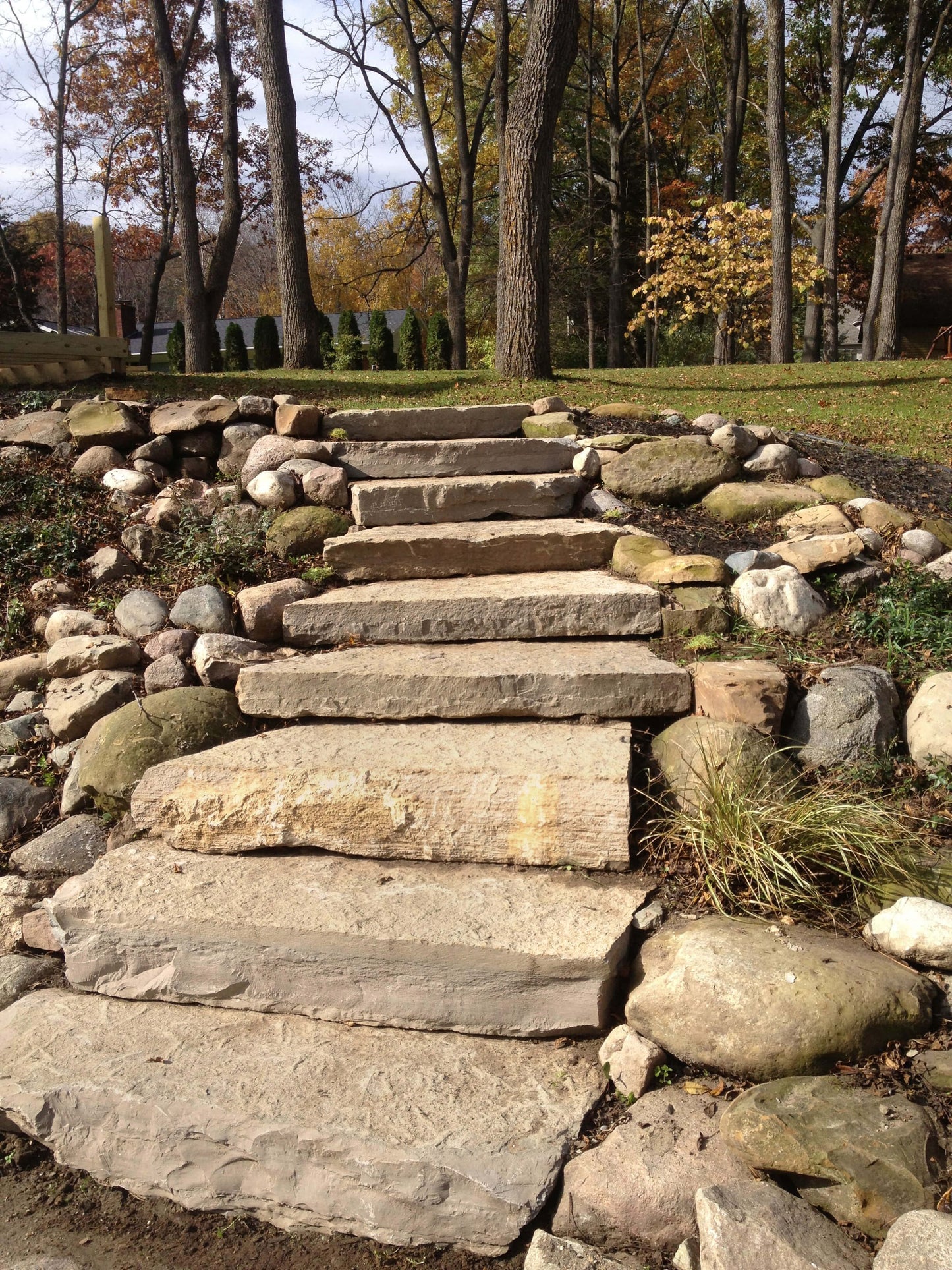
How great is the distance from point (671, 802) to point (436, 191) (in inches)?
706

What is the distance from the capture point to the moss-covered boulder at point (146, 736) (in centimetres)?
342

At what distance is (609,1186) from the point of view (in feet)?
7.00

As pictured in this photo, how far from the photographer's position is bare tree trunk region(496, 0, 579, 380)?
26.6 ft

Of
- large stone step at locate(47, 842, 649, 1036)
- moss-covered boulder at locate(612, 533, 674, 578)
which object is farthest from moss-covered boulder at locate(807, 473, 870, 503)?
large stone step at locate(47, 842, 649, 1036)

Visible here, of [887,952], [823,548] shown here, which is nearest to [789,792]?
[887,952]

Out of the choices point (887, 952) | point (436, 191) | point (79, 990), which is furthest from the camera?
point (436, 191)

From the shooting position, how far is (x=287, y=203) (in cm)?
1090

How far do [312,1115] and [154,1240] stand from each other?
472mm

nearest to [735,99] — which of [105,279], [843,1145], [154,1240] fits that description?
[105,279]

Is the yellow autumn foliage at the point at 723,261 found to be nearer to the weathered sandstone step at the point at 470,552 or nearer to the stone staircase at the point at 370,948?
the weathered sandstone step at the point at 470,552

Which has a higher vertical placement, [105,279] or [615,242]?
[615,242]

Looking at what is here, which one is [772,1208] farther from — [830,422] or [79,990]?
[830,422]

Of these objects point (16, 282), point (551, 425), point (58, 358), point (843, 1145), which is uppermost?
point (16, 282)

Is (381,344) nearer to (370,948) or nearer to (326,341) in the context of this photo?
(326,341)
